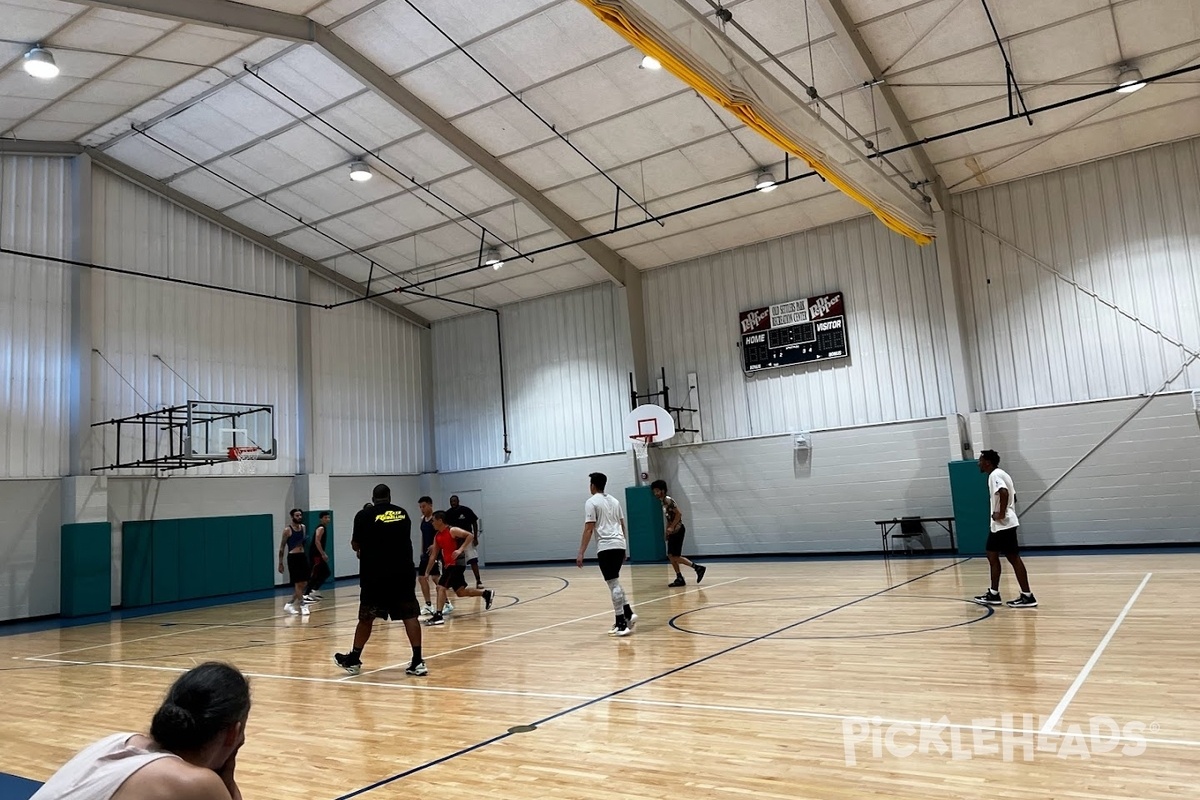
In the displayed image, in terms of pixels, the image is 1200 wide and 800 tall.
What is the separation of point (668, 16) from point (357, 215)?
40.6 ft

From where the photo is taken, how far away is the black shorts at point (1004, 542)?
360 inches

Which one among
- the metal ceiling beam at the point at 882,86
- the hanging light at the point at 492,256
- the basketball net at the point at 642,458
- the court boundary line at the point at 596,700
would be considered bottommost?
the court boundary line at the point at 596,700

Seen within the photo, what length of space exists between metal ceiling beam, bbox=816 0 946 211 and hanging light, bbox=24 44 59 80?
11.8 metres

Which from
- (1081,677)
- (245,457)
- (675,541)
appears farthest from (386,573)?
(245,457)

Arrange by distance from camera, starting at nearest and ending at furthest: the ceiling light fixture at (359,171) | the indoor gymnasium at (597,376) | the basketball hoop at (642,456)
Answer: the indoor gymnasium at (597,376), the ceiling light fixture at (359,171), the basketball hoop at (642,456)

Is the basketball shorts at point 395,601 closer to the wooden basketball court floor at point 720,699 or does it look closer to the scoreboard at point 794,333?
the wooden basketball court floor at point 720,699

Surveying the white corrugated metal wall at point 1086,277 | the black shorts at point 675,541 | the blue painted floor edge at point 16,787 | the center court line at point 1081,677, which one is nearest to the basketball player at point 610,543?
the center court line at point 1081,677

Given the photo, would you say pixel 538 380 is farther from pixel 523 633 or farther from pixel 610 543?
pixel 610 543

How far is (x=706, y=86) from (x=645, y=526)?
1249cm

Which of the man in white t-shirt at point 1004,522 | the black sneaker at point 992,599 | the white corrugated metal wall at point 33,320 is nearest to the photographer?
the man in white t-shirt at point 1004,522

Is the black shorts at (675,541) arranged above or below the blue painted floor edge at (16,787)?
above

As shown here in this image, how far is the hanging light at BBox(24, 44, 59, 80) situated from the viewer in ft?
41.8

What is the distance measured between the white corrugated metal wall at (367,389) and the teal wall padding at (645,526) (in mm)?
7220

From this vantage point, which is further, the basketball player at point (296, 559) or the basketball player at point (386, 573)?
the basketball player at point (296, 559)
